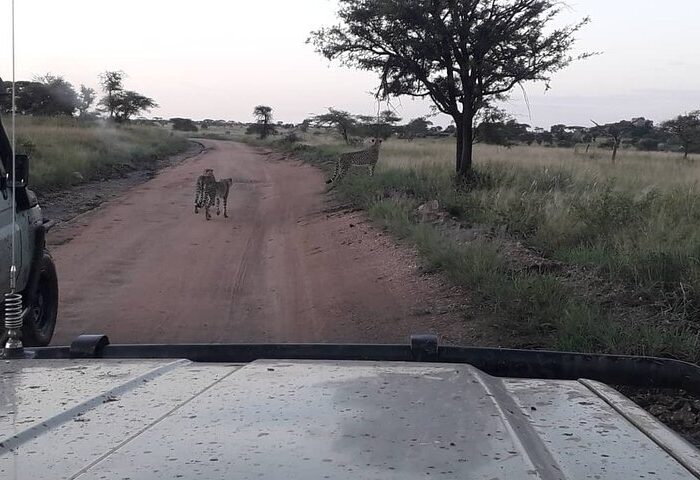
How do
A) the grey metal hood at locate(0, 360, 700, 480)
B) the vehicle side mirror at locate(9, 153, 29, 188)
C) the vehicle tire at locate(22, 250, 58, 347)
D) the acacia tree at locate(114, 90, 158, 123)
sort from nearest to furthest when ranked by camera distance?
the grey metal hood at locate(0, 360, 700, 480) → the vehicle side mirror at locate(9, 153, 29, 188) → the vehicle tire at locate(22, 250, 58, 347) → the acacia tree at locate(114, 90, 158, 123)

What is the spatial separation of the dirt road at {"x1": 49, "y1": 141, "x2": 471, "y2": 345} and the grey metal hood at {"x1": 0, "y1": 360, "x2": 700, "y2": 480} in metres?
4.33

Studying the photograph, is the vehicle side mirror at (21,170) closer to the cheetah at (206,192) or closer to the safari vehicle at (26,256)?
the safari vehicle at (26,256)

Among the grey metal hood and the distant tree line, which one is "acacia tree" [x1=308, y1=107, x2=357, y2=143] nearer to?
the distant tree line

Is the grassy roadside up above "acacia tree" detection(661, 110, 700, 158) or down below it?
below

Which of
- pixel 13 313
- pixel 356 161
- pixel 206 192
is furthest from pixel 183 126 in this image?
pixel 13 313

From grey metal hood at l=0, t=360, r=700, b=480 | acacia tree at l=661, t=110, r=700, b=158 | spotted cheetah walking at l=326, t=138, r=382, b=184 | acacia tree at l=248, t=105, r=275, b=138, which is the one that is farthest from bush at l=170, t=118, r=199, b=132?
grey metal hood at l=0, t=360, r=700, b=480

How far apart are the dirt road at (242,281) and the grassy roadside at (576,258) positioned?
45 centimetres

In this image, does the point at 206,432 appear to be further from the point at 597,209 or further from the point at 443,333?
the point at 597,209

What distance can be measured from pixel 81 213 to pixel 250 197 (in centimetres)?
536

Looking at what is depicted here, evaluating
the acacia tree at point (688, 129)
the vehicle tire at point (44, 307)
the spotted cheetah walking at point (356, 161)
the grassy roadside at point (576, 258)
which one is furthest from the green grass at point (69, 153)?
the acacia tree at point (688, 129)

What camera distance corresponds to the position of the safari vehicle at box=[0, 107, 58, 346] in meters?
5.28

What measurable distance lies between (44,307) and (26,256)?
2.93ft

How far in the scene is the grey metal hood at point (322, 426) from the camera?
176 centimetres

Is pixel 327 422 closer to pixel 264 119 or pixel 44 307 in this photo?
pixel 44 307
